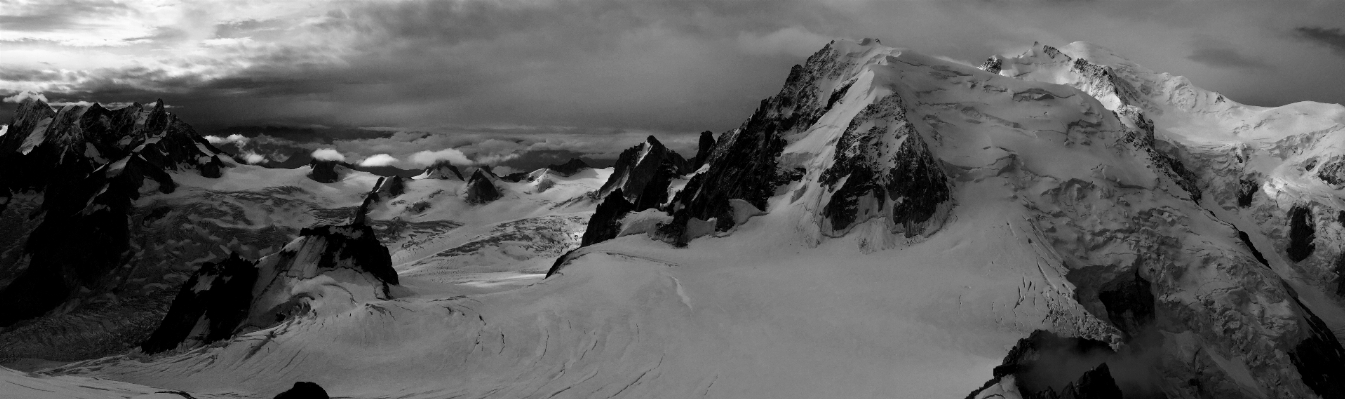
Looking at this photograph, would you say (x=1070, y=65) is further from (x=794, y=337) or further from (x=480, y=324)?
(x=480, y=324)

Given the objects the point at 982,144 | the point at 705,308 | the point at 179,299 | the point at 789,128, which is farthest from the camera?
the point at 789,128

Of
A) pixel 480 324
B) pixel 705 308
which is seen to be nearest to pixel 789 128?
pixel 705 308

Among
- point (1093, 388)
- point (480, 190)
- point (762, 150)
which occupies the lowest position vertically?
point (480, 190)

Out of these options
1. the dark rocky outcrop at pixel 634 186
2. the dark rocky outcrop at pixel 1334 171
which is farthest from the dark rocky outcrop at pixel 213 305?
the dark rocky outcrop at pixel 1334 171

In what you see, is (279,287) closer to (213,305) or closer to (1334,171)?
(213,305)

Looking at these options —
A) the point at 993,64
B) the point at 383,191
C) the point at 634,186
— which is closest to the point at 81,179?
the point at 383,191

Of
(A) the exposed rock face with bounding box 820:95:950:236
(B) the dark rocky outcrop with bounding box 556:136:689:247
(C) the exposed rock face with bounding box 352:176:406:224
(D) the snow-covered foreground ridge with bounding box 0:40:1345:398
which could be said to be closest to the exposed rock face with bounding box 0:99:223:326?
(C) the exposed rock face with bounding box 352:176:406:224
